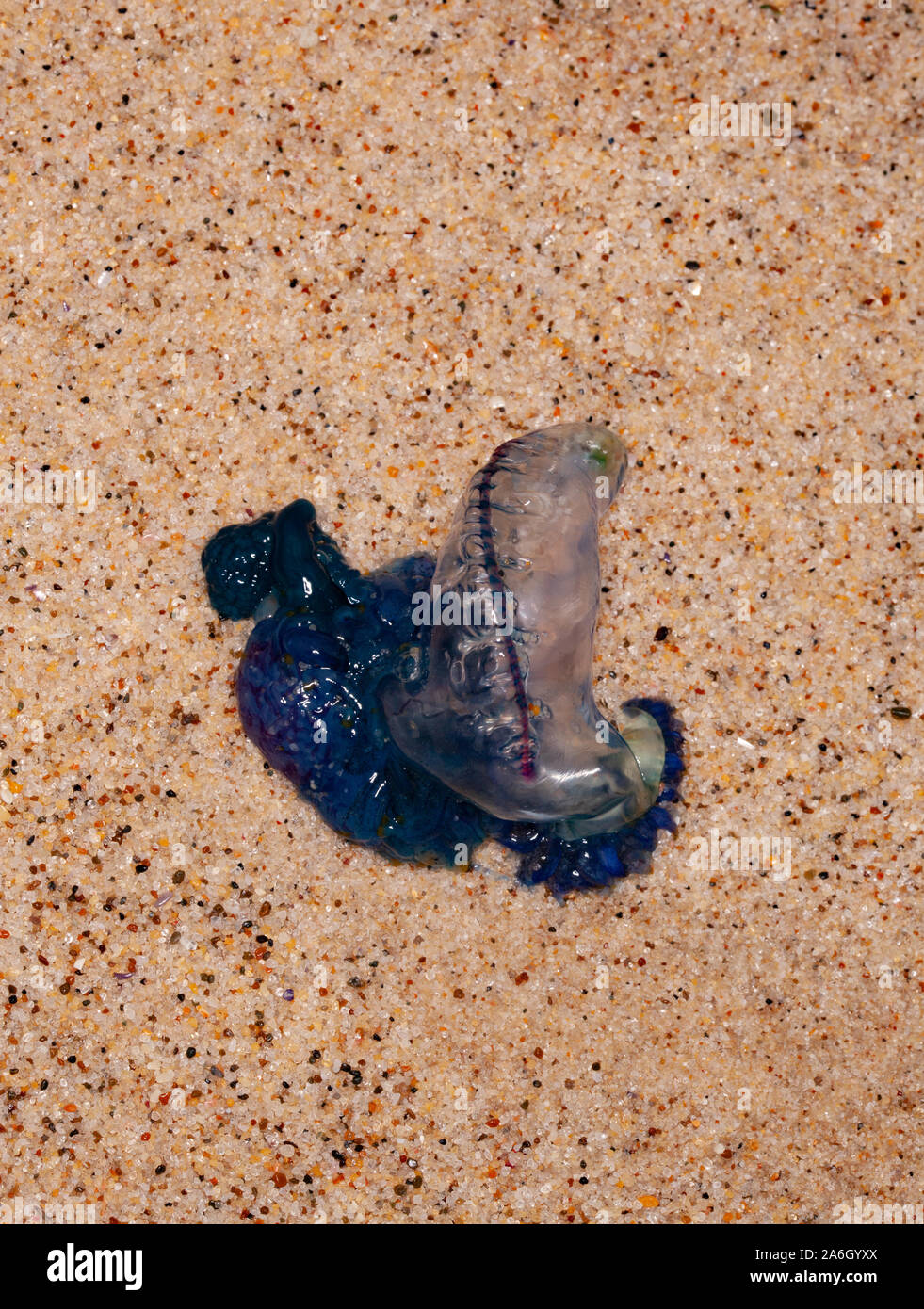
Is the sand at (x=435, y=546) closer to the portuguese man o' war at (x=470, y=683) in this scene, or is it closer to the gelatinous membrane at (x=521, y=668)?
the portuguese man o' war at (x=470, y=683)

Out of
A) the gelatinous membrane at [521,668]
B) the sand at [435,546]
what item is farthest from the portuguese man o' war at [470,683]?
the sand at [435,546]

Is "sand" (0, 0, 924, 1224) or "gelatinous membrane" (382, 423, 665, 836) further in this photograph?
"sand" (0, 0, 924, 1224)

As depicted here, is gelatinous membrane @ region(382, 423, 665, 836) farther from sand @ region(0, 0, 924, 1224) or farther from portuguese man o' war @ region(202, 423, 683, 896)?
sand @ region(0, 0, 924, 1224)

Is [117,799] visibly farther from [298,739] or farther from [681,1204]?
[681,1204]

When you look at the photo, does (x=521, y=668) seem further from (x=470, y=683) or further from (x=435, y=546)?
(x=435, y=546)

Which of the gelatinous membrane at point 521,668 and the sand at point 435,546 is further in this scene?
the sand at point 435,546

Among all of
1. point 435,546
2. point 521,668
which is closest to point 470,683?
point 521,668

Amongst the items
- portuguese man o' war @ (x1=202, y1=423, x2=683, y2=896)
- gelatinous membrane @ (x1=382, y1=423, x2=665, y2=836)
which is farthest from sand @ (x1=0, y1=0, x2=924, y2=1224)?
gelatinous membrane @ (x1=382, y1=423, x2=665, y2=836)
